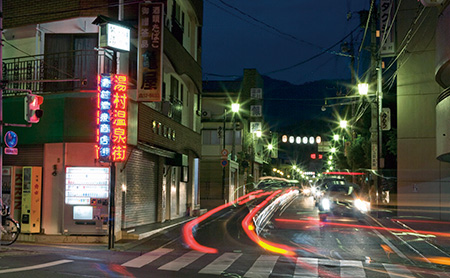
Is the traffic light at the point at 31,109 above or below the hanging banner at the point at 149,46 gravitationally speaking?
below

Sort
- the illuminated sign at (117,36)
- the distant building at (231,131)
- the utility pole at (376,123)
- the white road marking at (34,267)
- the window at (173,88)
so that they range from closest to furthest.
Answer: the white road marking at (34,267)
the illuminated sign at (117,36)
the window at (173,88)
the utility pole at (376,123)
the distant building at (231,131)

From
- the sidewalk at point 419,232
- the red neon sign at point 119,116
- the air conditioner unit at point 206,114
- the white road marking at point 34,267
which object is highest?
the air conditioner unit at point 206,114

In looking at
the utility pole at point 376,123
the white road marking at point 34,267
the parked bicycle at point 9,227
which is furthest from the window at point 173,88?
the white road marking at point 34,267

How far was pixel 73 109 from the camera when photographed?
1706 centimetres

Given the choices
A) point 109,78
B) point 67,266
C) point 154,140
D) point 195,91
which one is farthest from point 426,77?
point 67,266

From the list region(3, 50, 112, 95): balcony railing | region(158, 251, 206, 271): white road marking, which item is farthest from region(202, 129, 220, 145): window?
region(158, 251, 206, 271): white road marking

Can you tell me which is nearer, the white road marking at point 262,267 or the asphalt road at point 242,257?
the white road marking at point 262,267

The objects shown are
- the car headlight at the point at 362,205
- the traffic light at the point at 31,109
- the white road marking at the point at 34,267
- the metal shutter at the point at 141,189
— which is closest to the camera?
the white road marking at the point at 34,267

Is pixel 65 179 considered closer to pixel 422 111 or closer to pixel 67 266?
pixel 67 266

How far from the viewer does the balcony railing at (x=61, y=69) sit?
1794 cm

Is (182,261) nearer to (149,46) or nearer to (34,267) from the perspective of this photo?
(34,267)

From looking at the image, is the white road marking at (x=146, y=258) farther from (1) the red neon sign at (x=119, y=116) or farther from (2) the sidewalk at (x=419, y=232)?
(2) the sidewalk at (x=419, y=232)

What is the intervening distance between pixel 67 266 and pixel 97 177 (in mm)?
5768

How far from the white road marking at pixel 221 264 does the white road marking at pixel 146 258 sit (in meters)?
1.75
